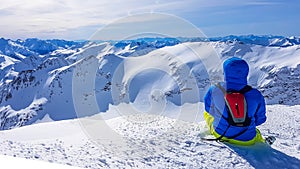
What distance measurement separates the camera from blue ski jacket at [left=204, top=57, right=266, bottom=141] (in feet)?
9.97

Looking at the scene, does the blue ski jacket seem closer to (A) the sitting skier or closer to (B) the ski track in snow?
(A) the sitting skier

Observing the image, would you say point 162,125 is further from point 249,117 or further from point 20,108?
point 20,108

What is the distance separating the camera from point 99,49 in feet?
511

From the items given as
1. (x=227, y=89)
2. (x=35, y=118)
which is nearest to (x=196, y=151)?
(x=227, y=89)

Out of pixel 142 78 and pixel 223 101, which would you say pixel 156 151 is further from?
pixel 142 78

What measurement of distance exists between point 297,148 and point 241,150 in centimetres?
80

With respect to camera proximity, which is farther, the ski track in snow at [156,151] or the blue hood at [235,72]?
the blue hood at [235,72]

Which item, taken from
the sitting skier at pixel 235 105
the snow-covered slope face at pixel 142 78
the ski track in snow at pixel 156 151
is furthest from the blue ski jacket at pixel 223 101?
the snow-covered slope face at pixel 142 78

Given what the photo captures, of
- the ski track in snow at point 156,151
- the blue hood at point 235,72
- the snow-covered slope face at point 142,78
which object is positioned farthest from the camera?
the snow-covered slope face at point 142,78

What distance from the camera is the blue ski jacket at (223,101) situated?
3.04 m

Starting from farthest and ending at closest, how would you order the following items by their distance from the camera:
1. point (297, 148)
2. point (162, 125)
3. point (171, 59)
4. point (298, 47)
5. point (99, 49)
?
1. point (99, 49)
2. point (298, 47)
3. point (171, 59)
4. point (162, 125)
5. point (297, 148)

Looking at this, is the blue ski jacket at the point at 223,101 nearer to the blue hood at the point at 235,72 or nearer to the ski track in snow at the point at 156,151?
the blue hood at the point at 235,72

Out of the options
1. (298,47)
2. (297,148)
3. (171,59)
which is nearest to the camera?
(297,148)

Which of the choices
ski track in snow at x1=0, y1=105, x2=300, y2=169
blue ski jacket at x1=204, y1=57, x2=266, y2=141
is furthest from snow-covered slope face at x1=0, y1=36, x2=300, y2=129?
blue ski jacket at x1=204, y1=57, x2=266, y2=141
